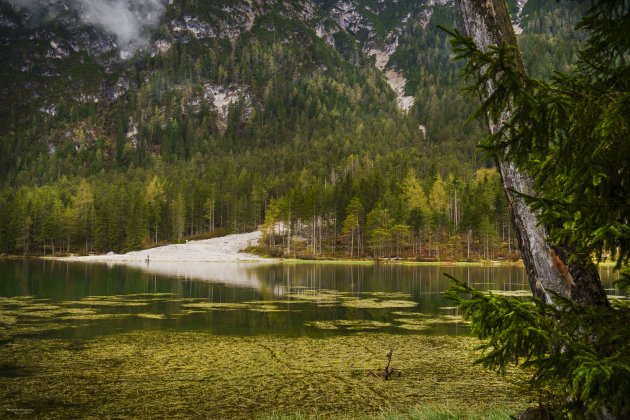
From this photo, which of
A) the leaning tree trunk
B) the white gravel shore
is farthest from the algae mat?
the white gravel shore

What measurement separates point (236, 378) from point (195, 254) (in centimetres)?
9117

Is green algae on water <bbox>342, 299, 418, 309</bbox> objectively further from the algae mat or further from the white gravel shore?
the white gravel shore

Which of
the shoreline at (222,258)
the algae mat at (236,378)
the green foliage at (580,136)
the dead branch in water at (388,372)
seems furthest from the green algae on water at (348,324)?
the shoreline at (222,258)

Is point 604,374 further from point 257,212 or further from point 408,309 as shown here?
point 257,212

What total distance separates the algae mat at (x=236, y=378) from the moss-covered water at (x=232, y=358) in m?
0.05

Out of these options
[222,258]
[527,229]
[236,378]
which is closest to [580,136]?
[527,229]

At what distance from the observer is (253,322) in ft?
90.3

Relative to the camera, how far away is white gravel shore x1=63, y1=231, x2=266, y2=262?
102312 millimetres

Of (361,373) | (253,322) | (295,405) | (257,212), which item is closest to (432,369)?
(361,373)

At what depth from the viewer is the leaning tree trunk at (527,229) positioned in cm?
434

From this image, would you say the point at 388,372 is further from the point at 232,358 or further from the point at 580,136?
the point at 580,136

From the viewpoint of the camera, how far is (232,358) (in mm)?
18781

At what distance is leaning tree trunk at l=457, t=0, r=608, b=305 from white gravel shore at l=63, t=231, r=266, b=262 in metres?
98.2

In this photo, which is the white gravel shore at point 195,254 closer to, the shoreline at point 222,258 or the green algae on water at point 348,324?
the shoreline at point 222,258
